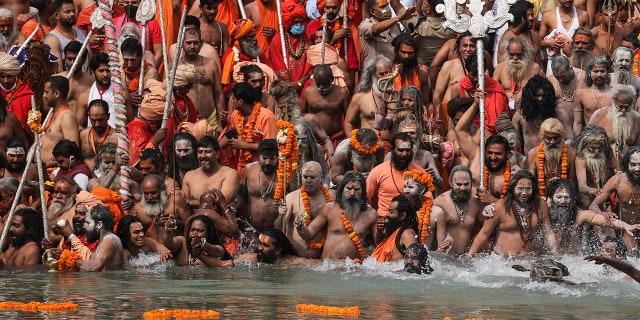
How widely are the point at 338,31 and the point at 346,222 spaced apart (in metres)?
3.15

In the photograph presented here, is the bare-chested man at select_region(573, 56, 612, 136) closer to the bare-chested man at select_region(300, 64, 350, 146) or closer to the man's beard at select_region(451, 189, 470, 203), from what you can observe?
the man's beard at select_region(451, 189, 470, 203)

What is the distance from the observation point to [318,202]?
16.4 metres

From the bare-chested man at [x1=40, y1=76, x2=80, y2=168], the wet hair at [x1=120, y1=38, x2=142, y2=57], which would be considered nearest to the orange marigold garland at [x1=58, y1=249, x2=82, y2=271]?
the bare-chested man at [x1=40, y1=76, x2=80, y2=168]

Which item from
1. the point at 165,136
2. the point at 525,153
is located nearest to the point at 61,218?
the point at 165,136

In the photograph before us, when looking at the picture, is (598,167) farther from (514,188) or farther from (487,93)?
(487,93)

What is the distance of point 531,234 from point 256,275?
2487 mm

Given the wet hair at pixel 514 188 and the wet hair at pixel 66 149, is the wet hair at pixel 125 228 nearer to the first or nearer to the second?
the wet hair at pixel 66 149

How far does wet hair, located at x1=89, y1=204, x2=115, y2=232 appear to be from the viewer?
50.6ft

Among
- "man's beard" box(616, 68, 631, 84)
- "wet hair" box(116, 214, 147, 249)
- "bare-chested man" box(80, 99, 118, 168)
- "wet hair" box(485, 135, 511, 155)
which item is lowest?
"wet hair" box(116, 214, 147, 249)

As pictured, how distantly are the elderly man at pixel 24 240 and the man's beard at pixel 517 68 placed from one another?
496 centimetres

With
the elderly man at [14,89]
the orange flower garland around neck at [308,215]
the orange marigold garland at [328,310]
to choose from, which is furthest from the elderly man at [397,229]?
the elderly man at [14,89]

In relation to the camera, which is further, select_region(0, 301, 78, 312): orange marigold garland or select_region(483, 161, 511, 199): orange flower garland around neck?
select_region(483, 161, 511, 199): orange flower garland around neck

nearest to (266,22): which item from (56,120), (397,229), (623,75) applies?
(56,120)

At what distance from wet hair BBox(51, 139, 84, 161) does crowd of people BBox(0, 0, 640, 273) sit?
0.06 feet
